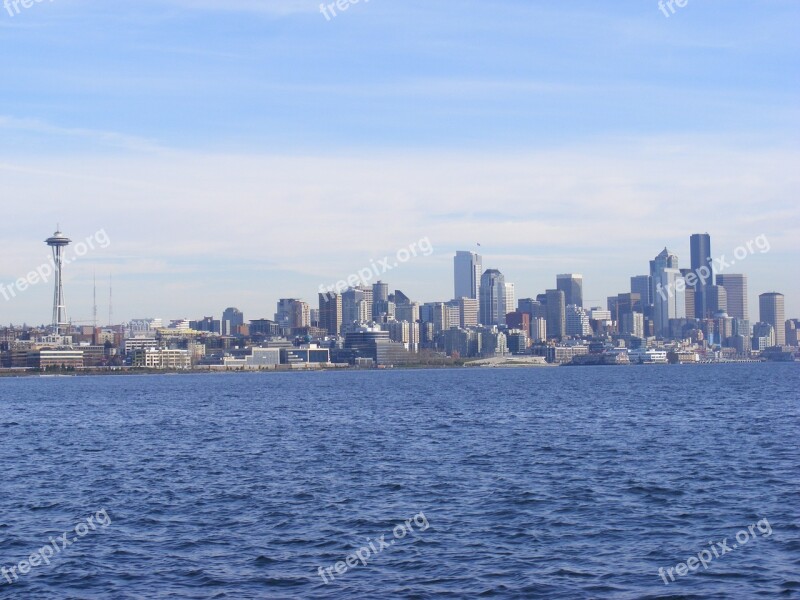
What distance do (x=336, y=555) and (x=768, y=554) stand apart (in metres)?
12.0

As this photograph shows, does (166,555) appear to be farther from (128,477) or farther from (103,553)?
(128,477)

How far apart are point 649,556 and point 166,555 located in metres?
13.6

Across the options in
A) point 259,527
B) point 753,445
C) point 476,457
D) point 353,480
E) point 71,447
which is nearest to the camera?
point 259,527

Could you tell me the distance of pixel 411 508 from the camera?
3850 centimetres

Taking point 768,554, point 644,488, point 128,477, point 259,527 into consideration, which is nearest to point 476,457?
point 644,488

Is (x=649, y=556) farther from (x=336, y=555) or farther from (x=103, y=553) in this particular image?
(x=103, y=553)

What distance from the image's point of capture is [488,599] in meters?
26.5

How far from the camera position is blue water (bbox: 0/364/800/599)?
1115 inches

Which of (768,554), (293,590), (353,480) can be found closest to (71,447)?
(353,480)

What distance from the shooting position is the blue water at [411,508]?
2831 cm

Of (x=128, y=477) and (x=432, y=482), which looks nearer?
(x=432, y=482)

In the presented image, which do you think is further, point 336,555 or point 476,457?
point 476,457

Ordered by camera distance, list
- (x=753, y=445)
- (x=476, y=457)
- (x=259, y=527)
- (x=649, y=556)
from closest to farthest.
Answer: (x=649, y=556)
(x=259, y=527)
(x=476, y=457)
(x=753, y=445)

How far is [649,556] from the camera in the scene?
30.3 metres
